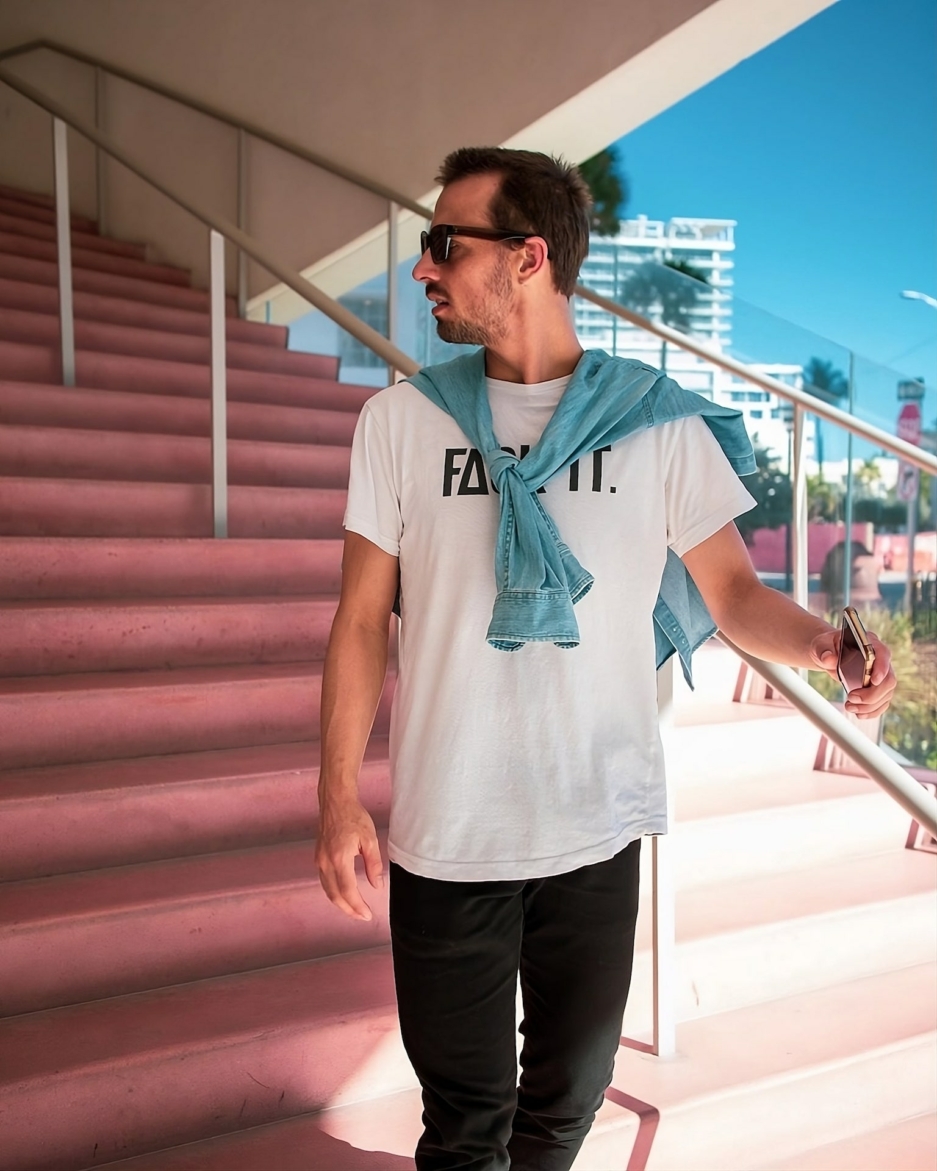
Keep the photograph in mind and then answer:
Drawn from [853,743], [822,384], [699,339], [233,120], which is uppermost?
[233,120]

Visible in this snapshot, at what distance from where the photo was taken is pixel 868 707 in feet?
3.70

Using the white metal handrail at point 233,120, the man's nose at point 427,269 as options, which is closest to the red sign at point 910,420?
the white metal handrail at point 233,120

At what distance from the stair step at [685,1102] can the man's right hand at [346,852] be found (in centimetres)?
69

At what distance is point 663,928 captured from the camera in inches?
76.4

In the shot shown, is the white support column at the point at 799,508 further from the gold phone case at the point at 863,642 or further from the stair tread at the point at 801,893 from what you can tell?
the gold phone case at the point at 863,642

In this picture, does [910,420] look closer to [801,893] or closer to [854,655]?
[801,893]

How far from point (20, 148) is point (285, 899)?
18.0 ft

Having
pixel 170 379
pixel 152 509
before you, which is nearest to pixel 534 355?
pixel 152 509

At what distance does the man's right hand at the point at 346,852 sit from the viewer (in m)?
1.21

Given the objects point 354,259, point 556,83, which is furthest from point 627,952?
point 354,259

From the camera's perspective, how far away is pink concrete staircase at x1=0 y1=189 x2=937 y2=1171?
5.78ft

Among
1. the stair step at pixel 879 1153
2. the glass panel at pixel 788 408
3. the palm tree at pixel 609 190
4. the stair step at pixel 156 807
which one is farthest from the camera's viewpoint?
the palm tree at pixel 609 190

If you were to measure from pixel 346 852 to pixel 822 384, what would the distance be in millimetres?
3337

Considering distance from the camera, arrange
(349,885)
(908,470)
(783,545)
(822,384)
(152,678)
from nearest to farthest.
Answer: (349,885) → (152,678) → (783,545) → (822,384) → (908,470)
